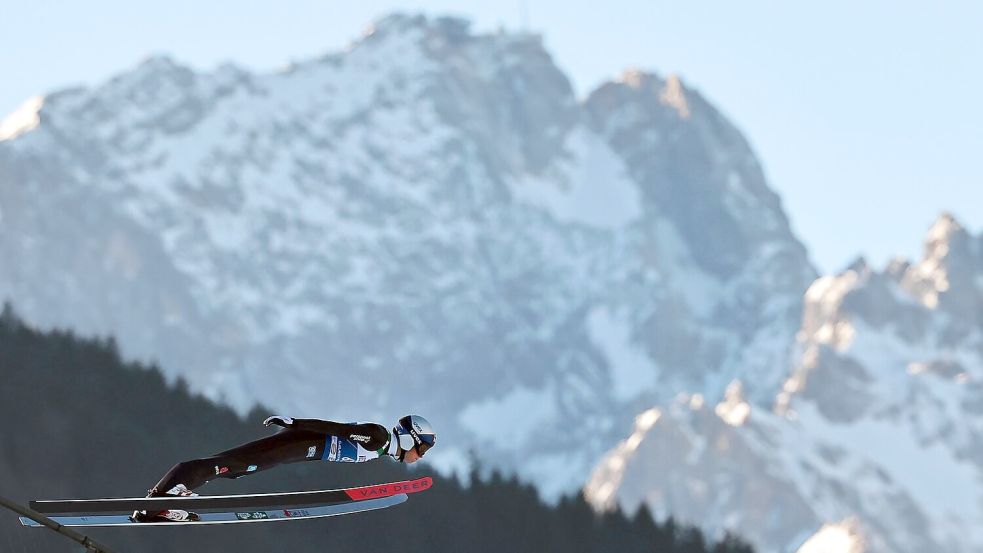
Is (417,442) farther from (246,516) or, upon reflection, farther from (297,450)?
(246,516)

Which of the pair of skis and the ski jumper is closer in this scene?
the pair of skis

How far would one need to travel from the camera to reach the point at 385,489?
17.3 meters

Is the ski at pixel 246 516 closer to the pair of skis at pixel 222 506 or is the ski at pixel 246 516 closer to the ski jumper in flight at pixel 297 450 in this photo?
the pair of skis at pixel 222 506

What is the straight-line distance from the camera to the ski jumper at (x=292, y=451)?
1530 centimetres

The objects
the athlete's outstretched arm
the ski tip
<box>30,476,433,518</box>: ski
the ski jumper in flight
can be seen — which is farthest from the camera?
the ski tip

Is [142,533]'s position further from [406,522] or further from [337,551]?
[406,522]

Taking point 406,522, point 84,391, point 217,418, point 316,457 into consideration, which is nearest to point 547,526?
point 406,522

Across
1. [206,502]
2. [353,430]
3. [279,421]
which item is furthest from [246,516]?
[353,430]

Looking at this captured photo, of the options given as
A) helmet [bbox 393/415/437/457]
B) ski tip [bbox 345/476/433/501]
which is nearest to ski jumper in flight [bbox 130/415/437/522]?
helmet [bbox 393/415/437/457]

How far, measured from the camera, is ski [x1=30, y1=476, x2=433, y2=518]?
14.4m

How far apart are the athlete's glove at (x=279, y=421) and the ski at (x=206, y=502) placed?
0.60 metres

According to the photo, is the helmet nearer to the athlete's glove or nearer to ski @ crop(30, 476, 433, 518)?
ski @ crop(30, 476, 433, 518)

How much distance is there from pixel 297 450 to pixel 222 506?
1.32 meters

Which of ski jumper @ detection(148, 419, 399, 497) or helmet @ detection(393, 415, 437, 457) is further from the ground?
helmet @ detection(393, 415, 437, 457)
